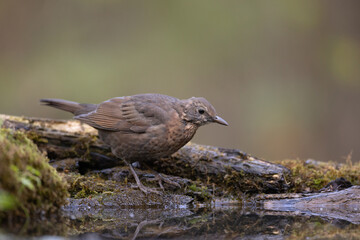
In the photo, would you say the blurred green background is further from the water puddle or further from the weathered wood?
the water puddle

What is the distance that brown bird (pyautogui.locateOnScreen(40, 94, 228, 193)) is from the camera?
539cm

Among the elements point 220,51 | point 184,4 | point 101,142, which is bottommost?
point 101,142

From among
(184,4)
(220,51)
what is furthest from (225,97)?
(184,4)

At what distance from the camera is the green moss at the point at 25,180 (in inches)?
127

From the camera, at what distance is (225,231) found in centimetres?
357

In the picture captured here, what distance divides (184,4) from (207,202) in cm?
775

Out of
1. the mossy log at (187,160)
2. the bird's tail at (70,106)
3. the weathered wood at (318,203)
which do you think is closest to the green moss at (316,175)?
the mossy log at (187,160)

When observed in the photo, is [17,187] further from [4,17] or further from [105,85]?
[4,17]

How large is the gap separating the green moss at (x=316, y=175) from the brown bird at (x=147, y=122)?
3.69 feet

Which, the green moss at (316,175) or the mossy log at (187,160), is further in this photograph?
the green moss at (316,175)

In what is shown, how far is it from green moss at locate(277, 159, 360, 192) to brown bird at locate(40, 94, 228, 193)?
1.13 meters

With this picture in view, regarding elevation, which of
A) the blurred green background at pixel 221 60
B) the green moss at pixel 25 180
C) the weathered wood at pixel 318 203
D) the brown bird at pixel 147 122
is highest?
the blurred green background at pixel 221 60

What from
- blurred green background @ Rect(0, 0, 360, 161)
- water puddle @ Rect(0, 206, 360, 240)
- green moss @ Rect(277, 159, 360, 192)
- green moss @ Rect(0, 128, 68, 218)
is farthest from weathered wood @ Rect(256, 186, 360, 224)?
blurred green background @ Rect(0, 0, 360, 161)

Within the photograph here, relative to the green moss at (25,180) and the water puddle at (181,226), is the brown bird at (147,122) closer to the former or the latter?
the water puddle at (181,226)
